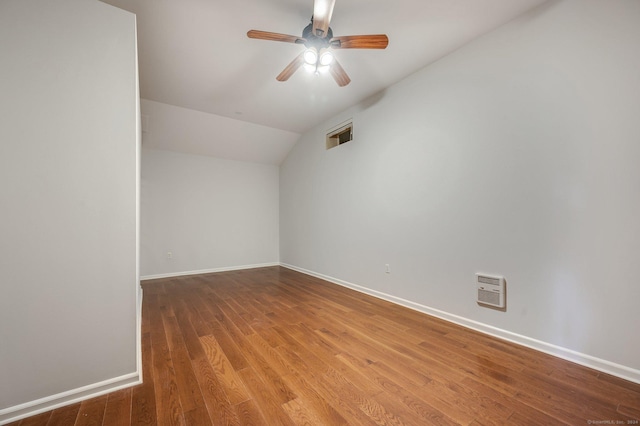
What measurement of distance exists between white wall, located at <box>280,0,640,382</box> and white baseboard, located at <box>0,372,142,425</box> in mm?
2782

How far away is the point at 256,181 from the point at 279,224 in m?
1.22

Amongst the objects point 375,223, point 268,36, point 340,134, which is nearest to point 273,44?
point 268,36

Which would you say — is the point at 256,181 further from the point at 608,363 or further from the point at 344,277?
the point at 608,363

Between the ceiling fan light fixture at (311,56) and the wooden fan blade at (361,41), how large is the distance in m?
→ 0.17

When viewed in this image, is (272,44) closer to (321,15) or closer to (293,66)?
(293,66)

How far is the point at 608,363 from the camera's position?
170cm

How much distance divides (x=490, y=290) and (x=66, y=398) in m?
3.25

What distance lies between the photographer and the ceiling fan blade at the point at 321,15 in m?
1.69

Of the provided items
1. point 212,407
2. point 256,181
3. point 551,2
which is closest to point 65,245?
point 212,407

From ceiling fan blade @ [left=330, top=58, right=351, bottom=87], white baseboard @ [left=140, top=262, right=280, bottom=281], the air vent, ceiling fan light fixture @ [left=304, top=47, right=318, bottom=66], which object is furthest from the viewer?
white baseboard @ [left=140, top=262, right=280, bottom=281]

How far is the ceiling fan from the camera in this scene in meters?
1.83

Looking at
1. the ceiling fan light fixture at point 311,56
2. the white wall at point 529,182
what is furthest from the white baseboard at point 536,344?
the ceiling fan light fixture at point 311,56

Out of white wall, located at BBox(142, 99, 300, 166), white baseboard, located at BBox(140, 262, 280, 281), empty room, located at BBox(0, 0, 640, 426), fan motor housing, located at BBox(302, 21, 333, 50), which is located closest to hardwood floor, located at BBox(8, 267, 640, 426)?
empty room, located at BBox(0, 0, 640, 426)

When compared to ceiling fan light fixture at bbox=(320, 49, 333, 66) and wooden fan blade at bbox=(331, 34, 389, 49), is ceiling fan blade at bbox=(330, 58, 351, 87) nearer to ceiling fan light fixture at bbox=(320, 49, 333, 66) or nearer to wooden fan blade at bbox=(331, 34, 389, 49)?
ceiling fan light fixture at bbox=(320, 49, 333, 66)
